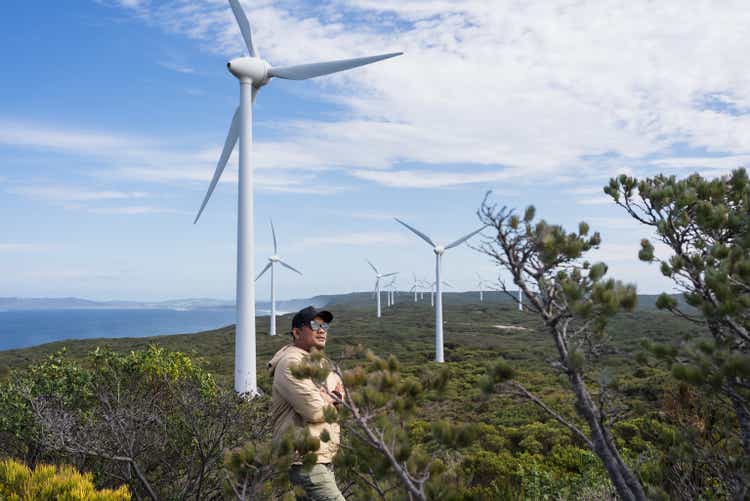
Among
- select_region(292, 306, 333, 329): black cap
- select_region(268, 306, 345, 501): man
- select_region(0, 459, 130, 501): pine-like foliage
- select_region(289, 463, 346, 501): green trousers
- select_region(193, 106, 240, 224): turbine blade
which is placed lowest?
select_region(0, 459, 130, 501): pine-like foliage

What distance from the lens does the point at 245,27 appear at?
20562mm

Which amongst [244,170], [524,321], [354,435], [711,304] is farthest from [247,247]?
[524,321]

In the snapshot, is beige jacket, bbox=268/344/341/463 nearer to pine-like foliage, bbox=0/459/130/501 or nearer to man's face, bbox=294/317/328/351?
man's face, bbox=294/317/328/351

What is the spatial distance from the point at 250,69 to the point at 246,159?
3.63 m

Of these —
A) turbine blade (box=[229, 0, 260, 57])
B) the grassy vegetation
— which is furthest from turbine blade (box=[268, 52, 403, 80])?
the grassy vegetation

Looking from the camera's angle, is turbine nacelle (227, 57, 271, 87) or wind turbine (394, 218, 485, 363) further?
wind turbine (394, 218, 485, 363)

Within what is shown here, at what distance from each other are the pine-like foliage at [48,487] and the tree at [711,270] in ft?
16.2

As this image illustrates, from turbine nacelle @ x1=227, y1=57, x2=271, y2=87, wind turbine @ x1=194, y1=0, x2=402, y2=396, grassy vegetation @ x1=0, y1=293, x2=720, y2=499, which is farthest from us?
turbine nacelle @ x1=227, y1=57, x2=271, y2=87

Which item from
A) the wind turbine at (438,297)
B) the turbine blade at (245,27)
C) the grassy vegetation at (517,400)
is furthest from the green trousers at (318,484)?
the wind turbine at (438,297)

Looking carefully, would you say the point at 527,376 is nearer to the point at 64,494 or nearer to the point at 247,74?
the point at 247,74

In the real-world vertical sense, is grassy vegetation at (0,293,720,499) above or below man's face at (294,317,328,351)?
below

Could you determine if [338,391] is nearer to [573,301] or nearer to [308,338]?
[308,338]

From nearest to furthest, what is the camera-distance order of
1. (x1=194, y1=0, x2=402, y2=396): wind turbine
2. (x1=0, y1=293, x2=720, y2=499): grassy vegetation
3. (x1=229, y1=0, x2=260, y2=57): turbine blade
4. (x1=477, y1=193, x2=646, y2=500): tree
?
(x1=477, y1=193, x2=646, y2=500): tree → (x1=0, y1=293, x2=720, y2=499): grassy vegetation → (x1=194, y1=0, x2=402, y2=396): wind turbine → (x1=229, y1=0, x2=260, y2=57): turbine blade

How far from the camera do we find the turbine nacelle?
1938 centimetres
